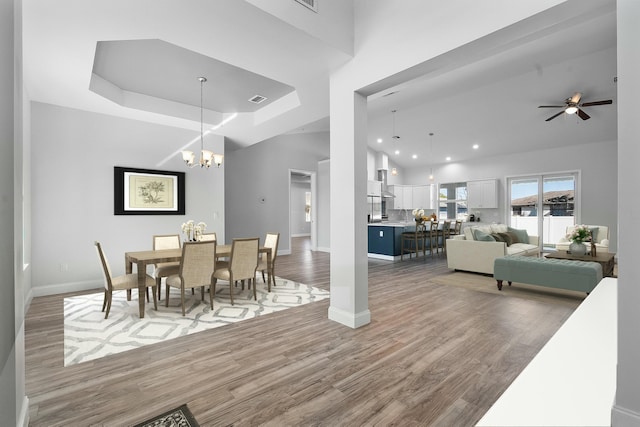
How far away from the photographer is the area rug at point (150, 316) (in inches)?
107

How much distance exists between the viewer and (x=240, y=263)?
13.0 feet

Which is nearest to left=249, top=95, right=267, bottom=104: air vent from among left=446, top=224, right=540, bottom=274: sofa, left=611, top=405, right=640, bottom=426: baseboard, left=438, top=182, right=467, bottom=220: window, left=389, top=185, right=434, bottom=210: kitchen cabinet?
left=446, top=224, right=540, bottom=274: sofa

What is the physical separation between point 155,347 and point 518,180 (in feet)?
33.0

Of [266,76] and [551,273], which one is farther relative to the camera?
[551,273]

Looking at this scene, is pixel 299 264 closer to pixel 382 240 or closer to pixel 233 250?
pixel 382 240

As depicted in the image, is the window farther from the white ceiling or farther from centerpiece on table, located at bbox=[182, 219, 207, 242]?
centerpiece on table, located at bbox=[182, 219, 207, 242]

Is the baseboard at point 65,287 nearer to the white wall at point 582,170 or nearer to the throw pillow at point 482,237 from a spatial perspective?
the throw pillow at point 482,237

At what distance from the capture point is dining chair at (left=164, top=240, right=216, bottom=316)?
11.2ft

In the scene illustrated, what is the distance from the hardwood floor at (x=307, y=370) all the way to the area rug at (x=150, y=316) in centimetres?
14

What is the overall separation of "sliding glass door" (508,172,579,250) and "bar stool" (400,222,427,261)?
3492 mm

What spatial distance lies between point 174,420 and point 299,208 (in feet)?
42.3

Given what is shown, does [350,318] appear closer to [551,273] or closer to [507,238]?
[551,273]

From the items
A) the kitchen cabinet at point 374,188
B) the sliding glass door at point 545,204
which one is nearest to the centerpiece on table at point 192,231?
the kitchen cabinet at point 374,188

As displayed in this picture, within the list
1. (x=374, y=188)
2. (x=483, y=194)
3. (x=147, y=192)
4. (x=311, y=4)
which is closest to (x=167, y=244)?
(x=147, y=192)
